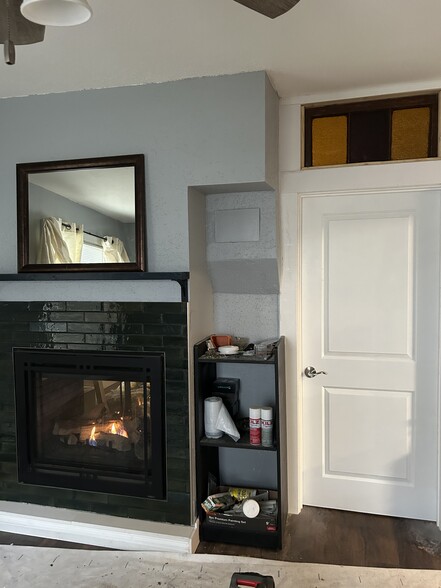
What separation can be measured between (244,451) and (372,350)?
95cm

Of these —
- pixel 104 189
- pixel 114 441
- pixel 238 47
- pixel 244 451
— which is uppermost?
pixel 238 47

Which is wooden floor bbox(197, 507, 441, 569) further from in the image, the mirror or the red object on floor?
the mirror

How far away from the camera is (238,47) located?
2119mm

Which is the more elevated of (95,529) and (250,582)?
(250,582)

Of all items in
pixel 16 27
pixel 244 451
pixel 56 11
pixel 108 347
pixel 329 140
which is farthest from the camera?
pixel 244 451

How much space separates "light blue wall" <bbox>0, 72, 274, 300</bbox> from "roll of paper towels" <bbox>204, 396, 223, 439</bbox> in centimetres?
69

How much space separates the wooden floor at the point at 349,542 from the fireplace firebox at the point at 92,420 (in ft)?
1.25

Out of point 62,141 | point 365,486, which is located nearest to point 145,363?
point 62,141

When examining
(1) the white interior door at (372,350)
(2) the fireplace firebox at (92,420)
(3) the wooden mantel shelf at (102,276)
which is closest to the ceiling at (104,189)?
(3) the wooden mantel shelf at (102,276)

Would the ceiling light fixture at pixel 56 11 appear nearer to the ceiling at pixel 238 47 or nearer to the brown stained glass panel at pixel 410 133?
the ceiling at pixel 238 47

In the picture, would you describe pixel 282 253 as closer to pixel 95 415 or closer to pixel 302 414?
pixel 302 414

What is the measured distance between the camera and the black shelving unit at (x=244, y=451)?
2.52 m

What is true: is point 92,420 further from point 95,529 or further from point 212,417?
point 212,417

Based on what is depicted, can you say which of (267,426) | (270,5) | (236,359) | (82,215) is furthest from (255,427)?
(270,5)
